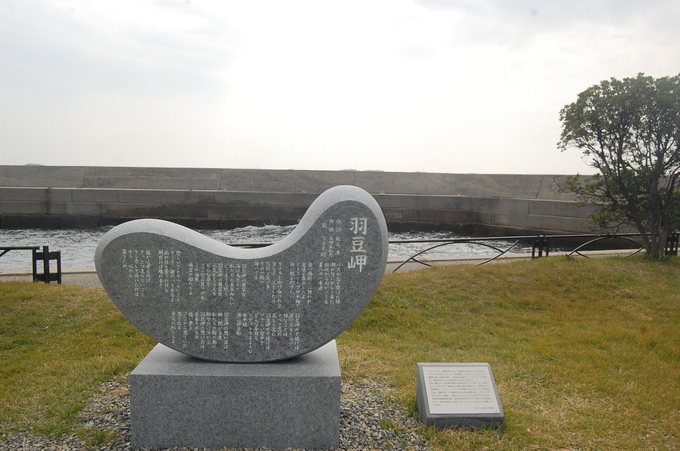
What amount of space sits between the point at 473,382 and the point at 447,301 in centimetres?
358

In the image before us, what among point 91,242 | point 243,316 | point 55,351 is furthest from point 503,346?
point 91,242

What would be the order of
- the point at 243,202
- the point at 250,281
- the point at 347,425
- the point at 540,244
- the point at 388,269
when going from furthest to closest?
the point at 243,202
the point at 540,244
the point at 388,269
the point at 347,425
the point at 250,281

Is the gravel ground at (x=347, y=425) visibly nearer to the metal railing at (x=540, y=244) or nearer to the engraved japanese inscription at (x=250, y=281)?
the engraved japanese inscription at (x=250, y=281)

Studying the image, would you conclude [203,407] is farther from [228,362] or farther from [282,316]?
[282,316]

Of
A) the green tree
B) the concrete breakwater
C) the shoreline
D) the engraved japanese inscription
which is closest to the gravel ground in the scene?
the engraved japanese inscription

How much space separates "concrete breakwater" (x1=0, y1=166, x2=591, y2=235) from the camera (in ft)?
63.7

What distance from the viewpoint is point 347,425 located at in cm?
386

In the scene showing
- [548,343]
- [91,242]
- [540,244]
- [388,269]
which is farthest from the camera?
[91,242]

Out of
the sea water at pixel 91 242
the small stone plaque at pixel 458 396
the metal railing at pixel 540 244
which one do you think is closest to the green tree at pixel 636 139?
the metal railing at pixel 540 244

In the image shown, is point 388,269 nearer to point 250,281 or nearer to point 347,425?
point 347,425

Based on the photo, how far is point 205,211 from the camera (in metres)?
19.9

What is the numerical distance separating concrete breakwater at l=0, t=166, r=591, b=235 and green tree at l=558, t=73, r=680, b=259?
306 inches

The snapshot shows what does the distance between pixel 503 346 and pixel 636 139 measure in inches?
248

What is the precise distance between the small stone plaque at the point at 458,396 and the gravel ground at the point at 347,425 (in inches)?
8.0
